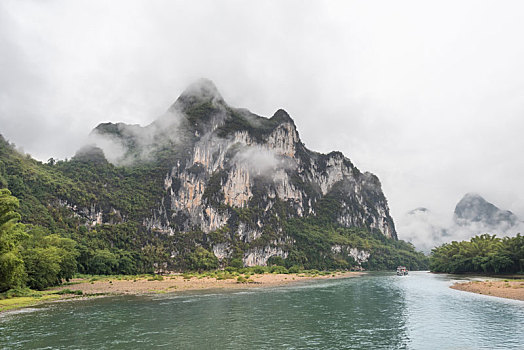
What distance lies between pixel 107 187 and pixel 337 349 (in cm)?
15152

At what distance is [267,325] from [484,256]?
93.2 meters

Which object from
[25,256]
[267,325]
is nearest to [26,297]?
[25,256]

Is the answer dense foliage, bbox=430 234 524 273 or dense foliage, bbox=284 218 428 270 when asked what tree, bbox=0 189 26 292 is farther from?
dense foliage, bbox=284 218 428 270

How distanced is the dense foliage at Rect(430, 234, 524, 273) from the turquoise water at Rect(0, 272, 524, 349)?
51.1 metres

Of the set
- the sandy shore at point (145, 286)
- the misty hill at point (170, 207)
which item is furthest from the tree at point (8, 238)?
the misty hill at point (170, 207)

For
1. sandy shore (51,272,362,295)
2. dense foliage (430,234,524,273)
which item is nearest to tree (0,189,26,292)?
sandy shore (51,272,362,295)

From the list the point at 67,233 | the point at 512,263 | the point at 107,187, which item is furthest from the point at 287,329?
the point at 107,187

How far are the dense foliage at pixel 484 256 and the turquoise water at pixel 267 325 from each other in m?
51.1

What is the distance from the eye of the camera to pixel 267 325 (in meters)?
26.9

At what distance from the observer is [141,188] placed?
529ft

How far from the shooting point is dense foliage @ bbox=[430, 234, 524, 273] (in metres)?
80.0

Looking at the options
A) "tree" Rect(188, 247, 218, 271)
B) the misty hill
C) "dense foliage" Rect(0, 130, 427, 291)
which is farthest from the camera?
"tree" Rect(188, 247, 218, 271)

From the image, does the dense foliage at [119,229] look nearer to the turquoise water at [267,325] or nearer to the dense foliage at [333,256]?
the dense foliage at [333,256]

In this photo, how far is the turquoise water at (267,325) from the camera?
2122 centimetres
